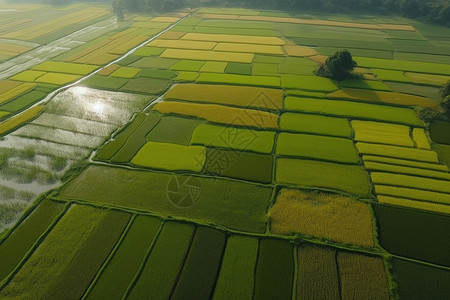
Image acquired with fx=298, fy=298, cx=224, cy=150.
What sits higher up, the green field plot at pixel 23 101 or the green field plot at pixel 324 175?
the green field plot at pixel 324 175

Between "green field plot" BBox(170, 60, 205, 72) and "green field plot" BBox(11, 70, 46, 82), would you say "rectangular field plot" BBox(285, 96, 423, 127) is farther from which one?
"green field plot" BBox(11, 70, 46, 82)

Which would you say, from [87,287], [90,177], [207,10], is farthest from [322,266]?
[207,10]

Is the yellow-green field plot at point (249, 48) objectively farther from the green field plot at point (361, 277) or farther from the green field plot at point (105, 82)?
the green field plot at point (361, 277)

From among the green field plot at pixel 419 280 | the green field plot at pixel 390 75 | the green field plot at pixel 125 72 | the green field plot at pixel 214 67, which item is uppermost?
the green field plot at pixel 390 75

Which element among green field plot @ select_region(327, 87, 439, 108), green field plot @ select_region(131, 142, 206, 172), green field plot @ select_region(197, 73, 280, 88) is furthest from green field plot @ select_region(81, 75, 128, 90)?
green field plot @ select_region(327, 87, 439, 108)

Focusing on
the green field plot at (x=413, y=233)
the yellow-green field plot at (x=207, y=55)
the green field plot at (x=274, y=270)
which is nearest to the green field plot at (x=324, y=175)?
the green field plot at (x=413, y=233)

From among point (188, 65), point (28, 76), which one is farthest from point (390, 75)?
point (28, 76)
